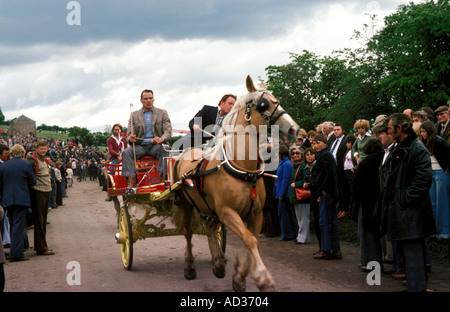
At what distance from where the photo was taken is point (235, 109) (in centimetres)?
600

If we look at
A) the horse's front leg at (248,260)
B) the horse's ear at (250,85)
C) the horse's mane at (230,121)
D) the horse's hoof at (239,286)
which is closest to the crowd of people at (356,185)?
the horse's mane at (230,121)

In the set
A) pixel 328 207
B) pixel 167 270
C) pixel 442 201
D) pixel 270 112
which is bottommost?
pixel 167 270

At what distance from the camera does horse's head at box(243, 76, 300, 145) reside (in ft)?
18.2

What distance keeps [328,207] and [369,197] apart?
1.38 metres

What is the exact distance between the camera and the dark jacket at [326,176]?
8555mm

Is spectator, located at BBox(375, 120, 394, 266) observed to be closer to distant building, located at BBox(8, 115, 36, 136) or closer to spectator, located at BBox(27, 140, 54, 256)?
spectator, located at BBox(27, 140, 54, 256)

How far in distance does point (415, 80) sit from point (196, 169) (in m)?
27.6

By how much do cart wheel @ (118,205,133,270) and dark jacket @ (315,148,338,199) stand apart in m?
3.51

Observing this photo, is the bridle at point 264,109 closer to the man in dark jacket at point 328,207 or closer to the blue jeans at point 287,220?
the man in dark jacket at point 328,207

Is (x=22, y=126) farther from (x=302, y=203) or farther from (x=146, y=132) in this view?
(x=146, y=132)

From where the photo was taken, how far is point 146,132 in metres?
8.55

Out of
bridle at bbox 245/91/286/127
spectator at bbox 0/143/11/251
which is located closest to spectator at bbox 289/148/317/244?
bridle at bbox 245/91/286/127

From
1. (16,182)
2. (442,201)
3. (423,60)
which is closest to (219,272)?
(442,201)

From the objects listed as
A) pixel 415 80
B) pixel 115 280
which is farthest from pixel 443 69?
pixel 115 280
